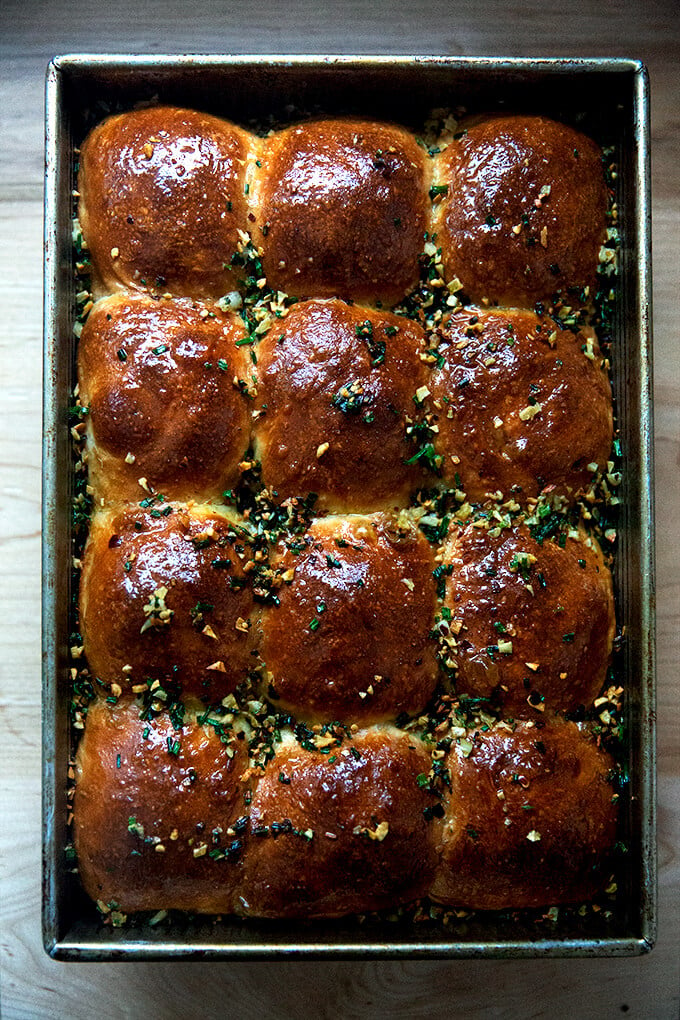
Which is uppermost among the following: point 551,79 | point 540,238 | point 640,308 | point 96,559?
point 551,79

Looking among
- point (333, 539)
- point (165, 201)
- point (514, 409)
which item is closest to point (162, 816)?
point (333, 539)

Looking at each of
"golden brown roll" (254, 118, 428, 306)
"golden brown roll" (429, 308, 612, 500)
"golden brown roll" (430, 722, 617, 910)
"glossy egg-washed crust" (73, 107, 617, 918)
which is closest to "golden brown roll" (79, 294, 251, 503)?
"glossy egg-washed crust" (73, 107, 617, 918)

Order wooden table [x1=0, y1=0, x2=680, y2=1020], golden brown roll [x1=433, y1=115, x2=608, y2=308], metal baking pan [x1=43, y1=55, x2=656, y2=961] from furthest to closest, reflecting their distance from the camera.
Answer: wooden table [x1=0, y1=0, x2=680, y2=1020] < golden brown roll [x1=433, y1=115, x2=608, y2=308] < metal baking pan [x1=43, y1=55, x2=656, y2=961]

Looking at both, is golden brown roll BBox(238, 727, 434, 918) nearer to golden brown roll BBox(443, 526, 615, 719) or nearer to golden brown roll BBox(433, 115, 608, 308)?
golden brown roll BBox(443, 526, 615, 719)

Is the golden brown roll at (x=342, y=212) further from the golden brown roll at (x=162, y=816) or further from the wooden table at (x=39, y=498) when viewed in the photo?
the golden brown roll at (x=162, y=816)

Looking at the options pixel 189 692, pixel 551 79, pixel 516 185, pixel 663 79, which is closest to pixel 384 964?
pixel 189 692

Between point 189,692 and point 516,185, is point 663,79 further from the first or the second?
point 189,692
